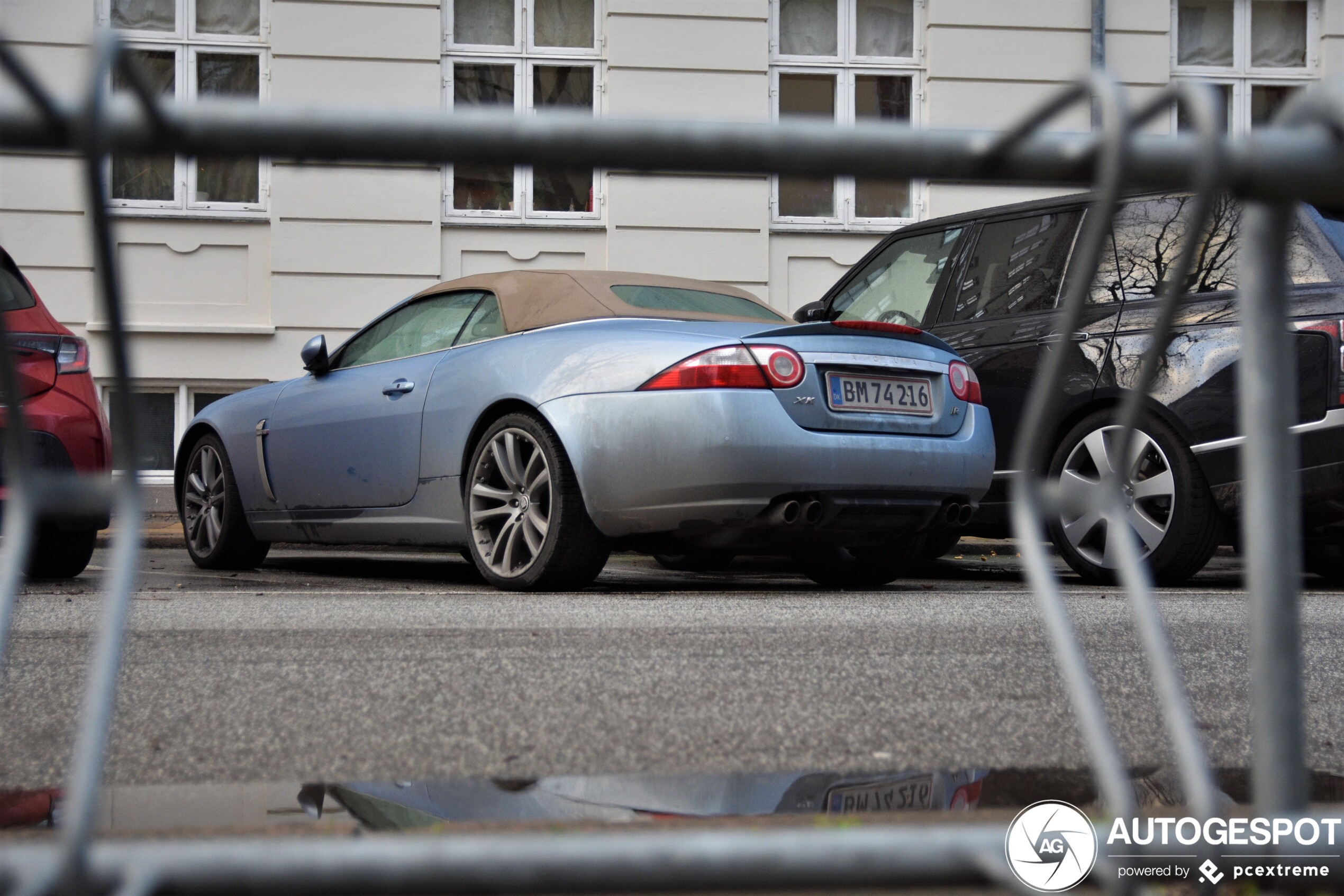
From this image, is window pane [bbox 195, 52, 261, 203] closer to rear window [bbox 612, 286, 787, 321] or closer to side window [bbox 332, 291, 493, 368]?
side window [bbox 332, 291, 493, 368]

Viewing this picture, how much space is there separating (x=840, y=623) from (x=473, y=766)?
6.11ft

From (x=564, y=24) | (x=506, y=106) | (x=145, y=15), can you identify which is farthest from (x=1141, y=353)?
(x=145, y=15)

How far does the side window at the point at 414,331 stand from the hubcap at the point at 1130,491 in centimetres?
260

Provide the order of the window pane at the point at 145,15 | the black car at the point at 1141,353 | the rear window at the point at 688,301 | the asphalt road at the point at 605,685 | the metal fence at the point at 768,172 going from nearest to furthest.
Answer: the metal fence at the point at 768,172
the asphalt road at the point at 605,685
the black car at the point at 1141,353
the rear window at the point at 688,301
the window pane at the point at 145,15

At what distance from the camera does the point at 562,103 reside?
12.9 meters

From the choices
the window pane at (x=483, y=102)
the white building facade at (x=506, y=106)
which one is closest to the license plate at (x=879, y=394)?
the white building facade at (x=506, y=106)

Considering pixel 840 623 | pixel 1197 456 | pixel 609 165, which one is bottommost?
pixel 840 623

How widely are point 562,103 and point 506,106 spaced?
603mm

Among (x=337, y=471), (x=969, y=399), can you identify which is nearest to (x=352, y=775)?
(x=969, y=399)

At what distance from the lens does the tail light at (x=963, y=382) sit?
5.36 metres

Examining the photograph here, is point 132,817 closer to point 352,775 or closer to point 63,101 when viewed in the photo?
point 352,775

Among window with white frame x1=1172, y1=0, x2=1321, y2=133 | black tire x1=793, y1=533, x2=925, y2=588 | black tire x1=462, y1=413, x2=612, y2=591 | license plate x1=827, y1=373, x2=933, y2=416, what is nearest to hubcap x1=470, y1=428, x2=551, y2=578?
black tire x1=462, y1=413, x2=612, y2=591

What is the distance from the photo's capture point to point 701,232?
1266 cm

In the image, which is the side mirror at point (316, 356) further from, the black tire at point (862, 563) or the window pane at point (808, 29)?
the window pane at point (808, 29)
